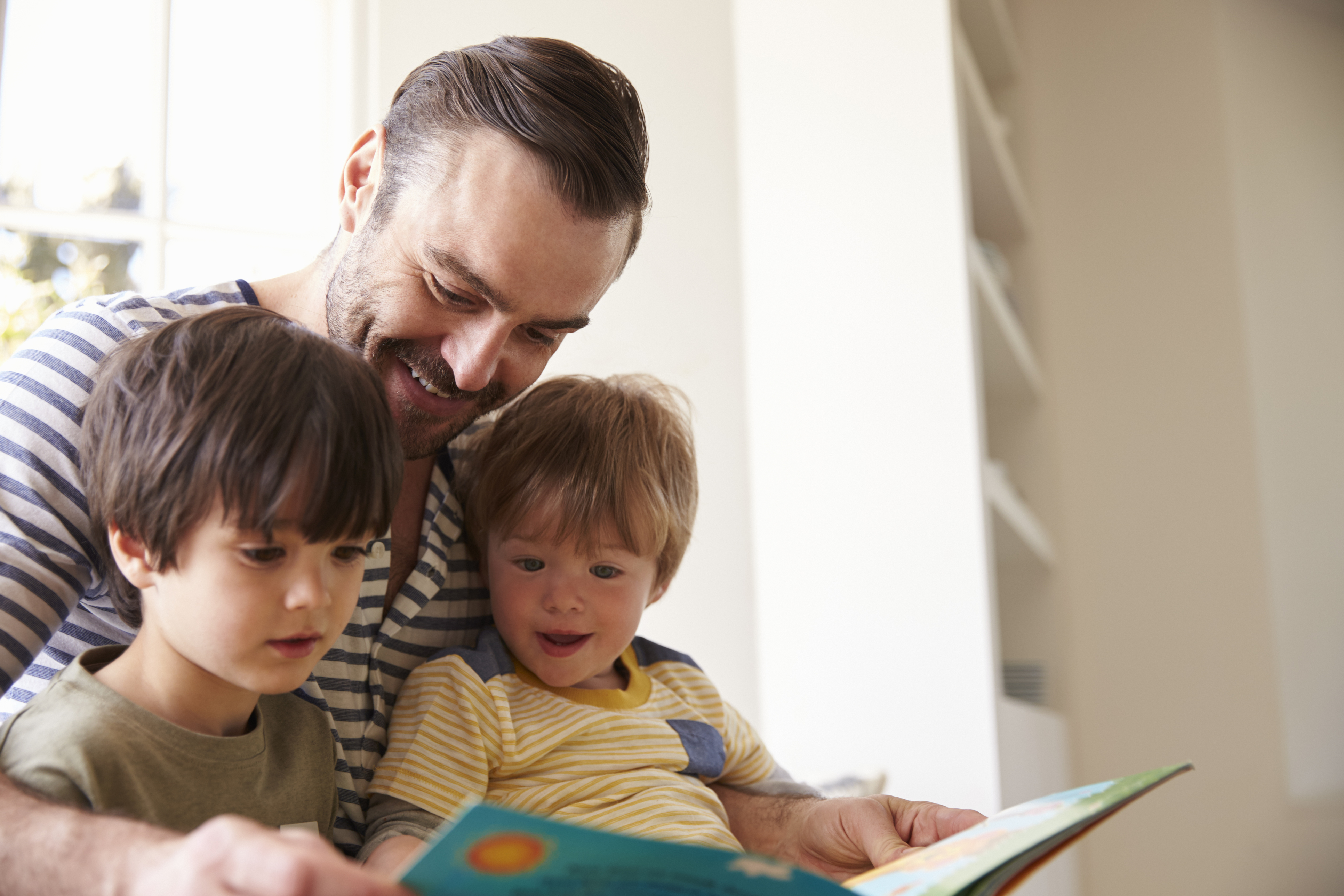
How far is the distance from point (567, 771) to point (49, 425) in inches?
21.0

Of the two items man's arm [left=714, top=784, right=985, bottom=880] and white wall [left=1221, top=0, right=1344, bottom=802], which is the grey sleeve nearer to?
man's arm [left=714, top=784, right=985, bottom=880]

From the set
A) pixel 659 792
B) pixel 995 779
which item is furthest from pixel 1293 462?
pixel 659 792

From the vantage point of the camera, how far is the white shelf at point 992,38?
309cm

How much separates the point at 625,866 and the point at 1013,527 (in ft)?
7.59

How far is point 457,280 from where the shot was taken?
1.12m

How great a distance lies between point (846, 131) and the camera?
2.51 metres

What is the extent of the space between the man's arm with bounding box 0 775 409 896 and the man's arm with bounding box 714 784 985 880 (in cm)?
57

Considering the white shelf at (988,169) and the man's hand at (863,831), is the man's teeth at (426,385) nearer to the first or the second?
the man's hand at (863,831)

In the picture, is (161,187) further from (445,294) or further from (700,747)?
(700,747)

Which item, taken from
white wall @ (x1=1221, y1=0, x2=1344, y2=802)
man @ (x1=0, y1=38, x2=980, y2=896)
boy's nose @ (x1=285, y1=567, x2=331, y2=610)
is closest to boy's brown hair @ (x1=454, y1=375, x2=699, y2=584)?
man @ (x1=0, y1=38, x2=980, y2=896)

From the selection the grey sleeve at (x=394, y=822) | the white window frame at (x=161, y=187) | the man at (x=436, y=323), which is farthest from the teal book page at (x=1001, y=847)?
the white window frame at (x=161, y=187)

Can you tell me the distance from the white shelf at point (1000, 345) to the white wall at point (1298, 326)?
0.68m

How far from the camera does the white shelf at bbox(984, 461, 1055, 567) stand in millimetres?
2412

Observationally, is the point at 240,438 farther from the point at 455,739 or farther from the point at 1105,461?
the point at 1105,461
